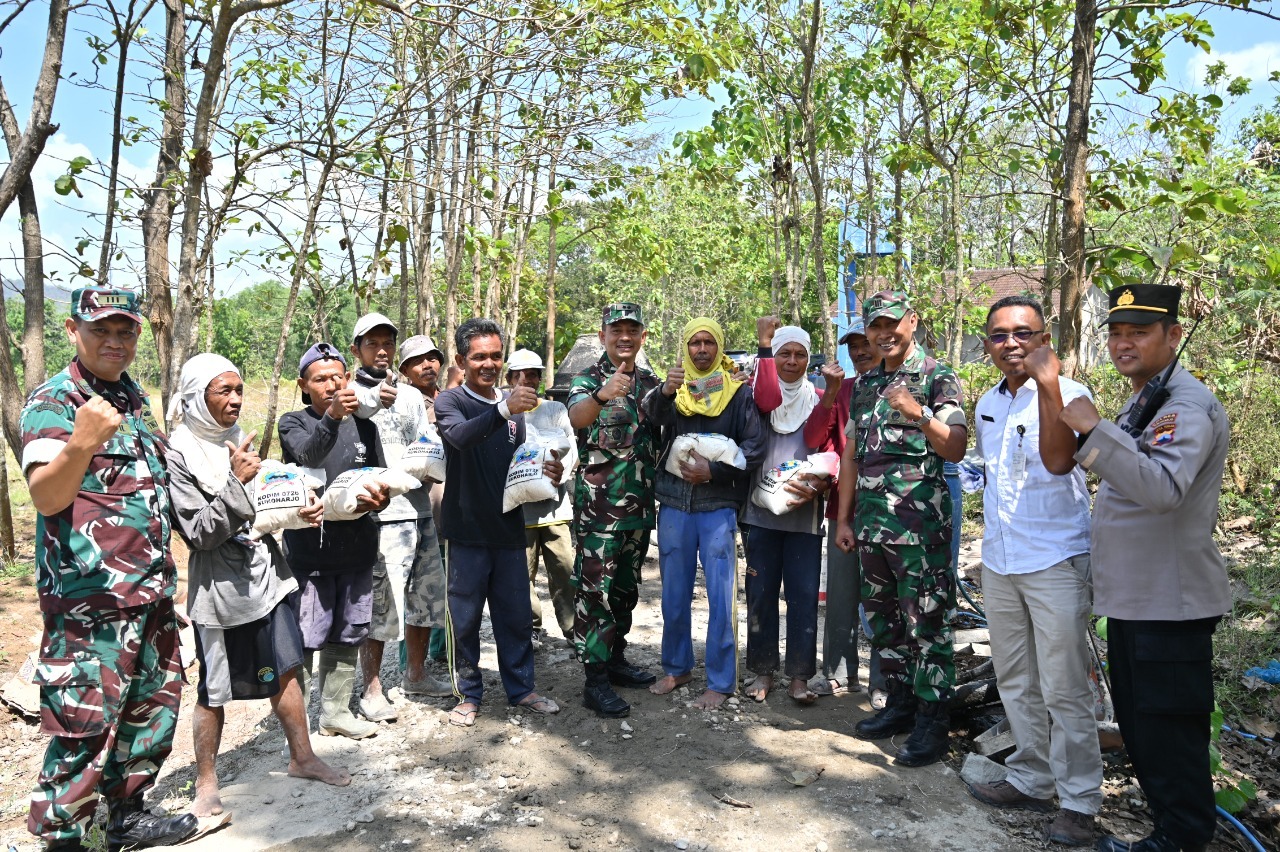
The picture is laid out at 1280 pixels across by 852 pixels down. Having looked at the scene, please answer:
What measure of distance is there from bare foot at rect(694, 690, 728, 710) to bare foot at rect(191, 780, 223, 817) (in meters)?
2.29

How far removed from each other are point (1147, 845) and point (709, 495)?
2.37 meters

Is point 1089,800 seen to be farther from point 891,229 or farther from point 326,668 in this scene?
point 891,229

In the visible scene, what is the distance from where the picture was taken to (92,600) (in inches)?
115

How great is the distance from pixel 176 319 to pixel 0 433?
2635mm

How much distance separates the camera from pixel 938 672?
3.94 m

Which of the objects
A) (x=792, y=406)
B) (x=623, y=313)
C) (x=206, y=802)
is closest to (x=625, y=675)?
(x=792, y=406)

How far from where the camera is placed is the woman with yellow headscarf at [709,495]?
14.9ft

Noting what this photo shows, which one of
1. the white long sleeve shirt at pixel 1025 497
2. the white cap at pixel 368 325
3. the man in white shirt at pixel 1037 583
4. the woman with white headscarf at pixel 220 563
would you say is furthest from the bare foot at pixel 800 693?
the white cap at pixel 368 325

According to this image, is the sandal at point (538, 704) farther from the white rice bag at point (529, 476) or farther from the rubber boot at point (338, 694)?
the white rice bag at point (529, 476)

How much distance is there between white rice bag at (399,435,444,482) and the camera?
14.4 feet

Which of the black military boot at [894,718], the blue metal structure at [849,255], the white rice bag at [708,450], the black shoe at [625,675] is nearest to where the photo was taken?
the black military boot at [894,718]

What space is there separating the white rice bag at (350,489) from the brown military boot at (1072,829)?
Result: 303cm

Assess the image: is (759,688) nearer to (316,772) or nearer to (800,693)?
(800,693)

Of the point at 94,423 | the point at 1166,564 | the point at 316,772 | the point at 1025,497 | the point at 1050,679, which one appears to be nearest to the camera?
the point at 94,423
